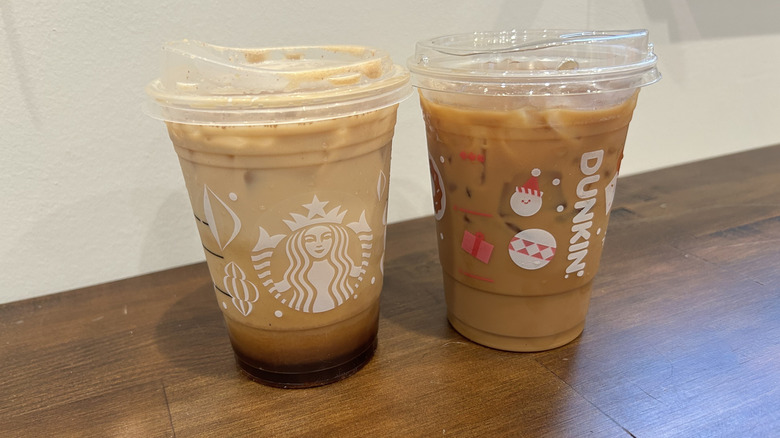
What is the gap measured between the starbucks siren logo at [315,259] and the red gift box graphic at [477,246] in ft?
0.39

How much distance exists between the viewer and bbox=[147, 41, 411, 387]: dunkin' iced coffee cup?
0.51m

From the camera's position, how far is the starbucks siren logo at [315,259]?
546 mm

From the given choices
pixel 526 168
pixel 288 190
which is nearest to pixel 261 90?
pixel 288 190

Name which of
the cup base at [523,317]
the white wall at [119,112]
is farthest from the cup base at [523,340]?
the white wall at [119,112]

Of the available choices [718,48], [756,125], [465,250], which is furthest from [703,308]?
[756,125]

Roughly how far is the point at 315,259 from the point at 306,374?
15 centimetres

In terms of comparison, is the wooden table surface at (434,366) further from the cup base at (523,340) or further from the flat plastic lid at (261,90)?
the flat plastic lid at (261,90)

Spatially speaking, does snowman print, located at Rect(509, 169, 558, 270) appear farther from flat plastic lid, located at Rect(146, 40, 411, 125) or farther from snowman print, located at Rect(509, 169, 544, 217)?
flat plastic lid, located at Rect(146, 40, 411, 125)

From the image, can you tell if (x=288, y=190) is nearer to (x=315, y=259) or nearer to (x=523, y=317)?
(x=315, y=259)

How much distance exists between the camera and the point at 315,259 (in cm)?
56

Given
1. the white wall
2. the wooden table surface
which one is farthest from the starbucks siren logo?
the white wall

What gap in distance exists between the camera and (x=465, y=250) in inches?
25.7

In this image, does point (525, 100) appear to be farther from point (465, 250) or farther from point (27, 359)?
point (27, 359)

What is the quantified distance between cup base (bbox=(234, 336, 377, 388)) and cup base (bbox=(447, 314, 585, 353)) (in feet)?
0.48
